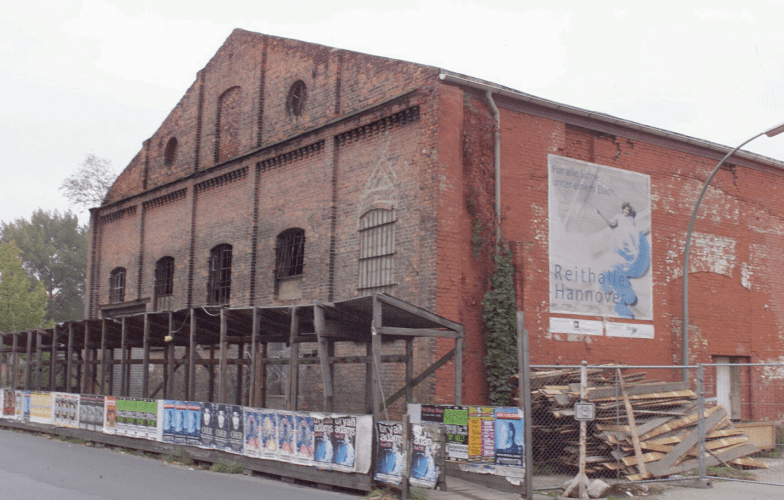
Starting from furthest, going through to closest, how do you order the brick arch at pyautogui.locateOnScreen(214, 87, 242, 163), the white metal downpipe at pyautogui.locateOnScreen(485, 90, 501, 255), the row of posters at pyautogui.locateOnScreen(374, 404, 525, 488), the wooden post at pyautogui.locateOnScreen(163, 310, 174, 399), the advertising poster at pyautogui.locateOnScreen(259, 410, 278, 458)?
the brick arch at pyautogui.locateOnScreen(214, 87, 242, 163)
the wooden post at pyautogui.locateOnScreen(163, 310, 174, 399)
the white metal downpipe at pyautogui.locateOnScreen(485, 90, 501, 255)
the advertising poster at pyautogui.locateOnScreen(259, 410, 278, 458)
the row of posters at pyautogui.locateOnScreen(374, 404, 525, 488)

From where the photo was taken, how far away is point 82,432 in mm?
19016

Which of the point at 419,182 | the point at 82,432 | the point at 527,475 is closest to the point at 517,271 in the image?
the point at 419,182

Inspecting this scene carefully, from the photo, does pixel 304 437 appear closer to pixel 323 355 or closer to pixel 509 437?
pixel 323 355

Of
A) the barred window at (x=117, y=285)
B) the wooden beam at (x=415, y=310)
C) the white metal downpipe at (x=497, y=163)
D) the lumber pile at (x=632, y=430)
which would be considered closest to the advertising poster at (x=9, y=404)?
the barred window at (x=117, y=285)

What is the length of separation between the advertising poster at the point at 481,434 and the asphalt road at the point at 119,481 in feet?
6.00

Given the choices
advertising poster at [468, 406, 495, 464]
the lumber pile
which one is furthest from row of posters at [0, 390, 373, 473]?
the lumber pile

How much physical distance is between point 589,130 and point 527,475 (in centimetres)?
957

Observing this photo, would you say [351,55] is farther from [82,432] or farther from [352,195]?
[82,432]

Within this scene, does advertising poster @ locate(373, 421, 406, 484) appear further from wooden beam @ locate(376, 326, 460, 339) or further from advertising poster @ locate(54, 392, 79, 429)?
advertising poster @ locate(54, 392, 79, 429)

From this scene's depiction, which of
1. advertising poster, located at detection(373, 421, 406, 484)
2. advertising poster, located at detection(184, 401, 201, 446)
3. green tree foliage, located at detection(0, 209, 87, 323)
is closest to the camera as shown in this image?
advertising poster, located at detection(373, 421, 406, 484)

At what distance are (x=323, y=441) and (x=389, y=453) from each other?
4.64 feet

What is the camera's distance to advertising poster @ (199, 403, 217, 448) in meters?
14.4

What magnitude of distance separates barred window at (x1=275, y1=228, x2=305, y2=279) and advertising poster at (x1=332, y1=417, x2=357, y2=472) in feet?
24.9

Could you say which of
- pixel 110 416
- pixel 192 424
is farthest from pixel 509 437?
pixel 110 416
